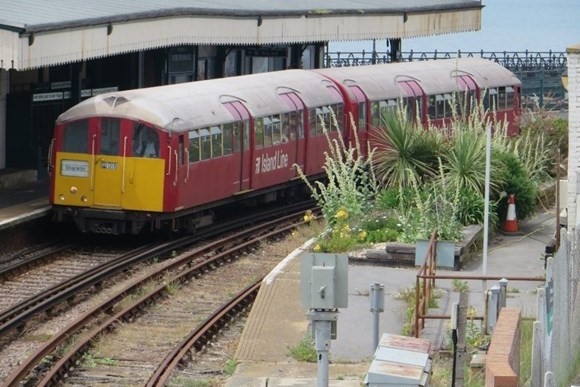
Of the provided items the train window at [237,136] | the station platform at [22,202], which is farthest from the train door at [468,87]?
the station platform at [22,202]

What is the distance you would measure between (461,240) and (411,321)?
15.9 ft

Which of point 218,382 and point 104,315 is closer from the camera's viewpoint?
point 218,382

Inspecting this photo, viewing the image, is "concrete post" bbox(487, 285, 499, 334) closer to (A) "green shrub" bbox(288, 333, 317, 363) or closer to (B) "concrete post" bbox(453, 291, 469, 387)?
(B) "concrete post" bbox(453, 291, 469, 387)

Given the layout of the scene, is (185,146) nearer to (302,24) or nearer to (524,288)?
(524,288)

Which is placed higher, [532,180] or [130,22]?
[130,22]

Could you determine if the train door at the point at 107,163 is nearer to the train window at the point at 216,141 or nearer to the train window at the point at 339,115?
the train window at the point at 216,141

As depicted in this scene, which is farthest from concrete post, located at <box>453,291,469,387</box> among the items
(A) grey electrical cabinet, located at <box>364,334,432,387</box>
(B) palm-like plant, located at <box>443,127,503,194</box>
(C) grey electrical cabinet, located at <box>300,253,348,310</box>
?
(B) palm-like plant, located at <box>443,127,503,194</box>

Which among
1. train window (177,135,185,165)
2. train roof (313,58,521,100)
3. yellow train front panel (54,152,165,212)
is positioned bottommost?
yellow train front panel (54,152,165,212)

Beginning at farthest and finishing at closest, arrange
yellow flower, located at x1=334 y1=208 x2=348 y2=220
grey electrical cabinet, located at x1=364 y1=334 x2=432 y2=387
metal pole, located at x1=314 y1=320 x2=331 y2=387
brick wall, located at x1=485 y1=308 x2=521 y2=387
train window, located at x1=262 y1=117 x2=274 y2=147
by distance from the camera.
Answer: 1. train window, located at x1=262 y1=117 x2=274 y2=147
2. yellow flower, located at x1=334 y1=208 x2=348 y2=220
3. metal pole, located at x1=314 y1=320 x2=331 y2=387
4. grey electrical cabinet, located at x1=364 y1=334 x2=432 y2=387
5. brick wall, located at x1=485 y1=308 x2=521 y2=387

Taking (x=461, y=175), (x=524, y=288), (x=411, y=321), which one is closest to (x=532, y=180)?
(x=461, y=175)

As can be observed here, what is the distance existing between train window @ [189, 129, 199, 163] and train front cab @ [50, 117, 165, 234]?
785 millimetres

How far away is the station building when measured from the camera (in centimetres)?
2627

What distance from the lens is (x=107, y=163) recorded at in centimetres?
2372

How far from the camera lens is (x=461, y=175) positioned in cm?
2350
